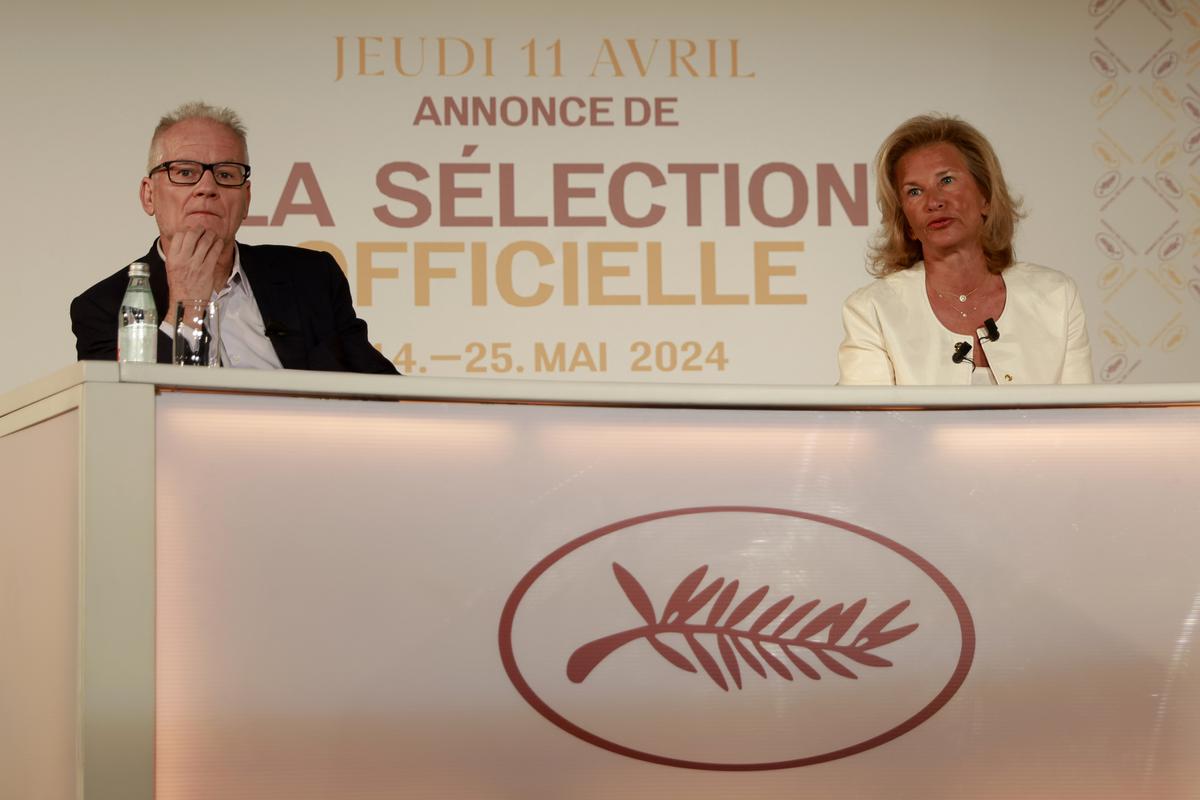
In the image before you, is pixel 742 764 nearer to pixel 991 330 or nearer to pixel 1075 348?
pixel 991 330

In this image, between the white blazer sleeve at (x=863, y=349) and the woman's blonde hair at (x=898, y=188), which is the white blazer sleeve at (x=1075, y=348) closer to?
the woman's blonde hair at (x=898, y=188)

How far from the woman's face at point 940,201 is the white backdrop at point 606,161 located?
91 cm

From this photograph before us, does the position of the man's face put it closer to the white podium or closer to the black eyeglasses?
the black eyeglasses

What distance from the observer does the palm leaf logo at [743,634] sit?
5.63 ft

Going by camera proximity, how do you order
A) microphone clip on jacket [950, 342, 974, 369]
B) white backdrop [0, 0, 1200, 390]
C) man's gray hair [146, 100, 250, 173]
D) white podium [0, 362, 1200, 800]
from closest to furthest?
white podium [0, 362, 1200, 800] → microphone clip on jacket [950, 342, 974, 369] → man's gray hair [146, 100, 250, 173] → white backdrop [0, 0, 1200, 390]

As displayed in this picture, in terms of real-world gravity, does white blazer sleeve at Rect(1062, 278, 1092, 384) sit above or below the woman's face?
below

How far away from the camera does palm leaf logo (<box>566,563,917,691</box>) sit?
1.72 metres

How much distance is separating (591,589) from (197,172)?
147 cm

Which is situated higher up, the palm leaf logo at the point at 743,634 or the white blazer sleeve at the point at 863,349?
the white blazer sleeve at the point at 863,349

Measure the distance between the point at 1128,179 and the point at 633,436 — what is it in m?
2.81

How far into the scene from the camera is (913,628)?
176 centimetres

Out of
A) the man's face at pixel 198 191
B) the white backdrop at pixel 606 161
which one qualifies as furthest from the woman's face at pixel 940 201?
the man's face at pixel 198 191

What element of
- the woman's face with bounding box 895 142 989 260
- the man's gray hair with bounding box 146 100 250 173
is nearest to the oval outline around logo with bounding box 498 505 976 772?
the woman's face with bounding box 895 142 989 260

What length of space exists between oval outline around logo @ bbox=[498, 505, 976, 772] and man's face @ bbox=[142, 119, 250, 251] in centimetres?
128
